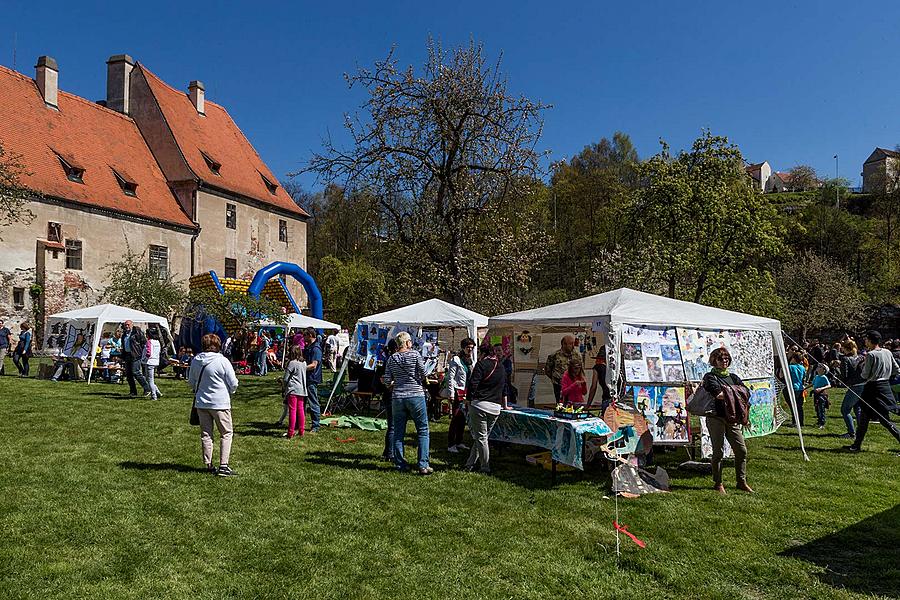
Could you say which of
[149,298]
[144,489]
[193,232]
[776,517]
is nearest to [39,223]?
[149,298]

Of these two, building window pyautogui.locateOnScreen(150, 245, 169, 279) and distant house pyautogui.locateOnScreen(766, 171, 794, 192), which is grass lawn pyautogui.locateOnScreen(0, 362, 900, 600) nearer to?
building window pyautogui.locateOnScreen(150, 245, 169, 279)

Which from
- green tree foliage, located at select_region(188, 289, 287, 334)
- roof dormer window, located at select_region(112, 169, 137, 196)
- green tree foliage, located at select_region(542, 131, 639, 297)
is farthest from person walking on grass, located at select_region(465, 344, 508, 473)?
green tree foliage, located at select_region(542, 131, 639, 297)

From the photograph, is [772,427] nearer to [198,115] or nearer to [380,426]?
[380,426]

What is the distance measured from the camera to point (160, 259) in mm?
33156

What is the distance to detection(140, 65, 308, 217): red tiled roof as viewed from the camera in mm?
36812

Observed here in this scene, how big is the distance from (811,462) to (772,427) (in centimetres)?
74

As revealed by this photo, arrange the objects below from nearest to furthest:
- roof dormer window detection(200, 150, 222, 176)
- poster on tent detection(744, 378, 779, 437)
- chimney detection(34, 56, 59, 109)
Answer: poster on tent detection(744, 378, 779, 437), chimney detection(34, 56, 59, 109), roof dormer window detection(200, 150, 222, 176)

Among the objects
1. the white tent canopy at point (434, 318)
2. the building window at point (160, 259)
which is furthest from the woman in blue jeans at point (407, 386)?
the building window at point (160, 259)

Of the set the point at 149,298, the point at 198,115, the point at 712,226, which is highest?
the point at 198,115

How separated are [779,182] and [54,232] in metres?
98.0

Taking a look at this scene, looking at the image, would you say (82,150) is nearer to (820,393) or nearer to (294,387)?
(294,387)

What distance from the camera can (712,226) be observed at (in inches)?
1056

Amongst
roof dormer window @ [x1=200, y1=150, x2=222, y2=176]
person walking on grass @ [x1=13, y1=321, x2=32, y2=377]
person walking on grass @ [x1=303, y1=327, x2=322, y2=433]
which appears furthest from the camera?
roof dormer window @ [x1=200, y1=150, x2=222, y2=176]

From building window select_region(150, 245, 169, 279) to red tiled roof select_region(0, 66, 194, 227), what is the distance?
1.47m
